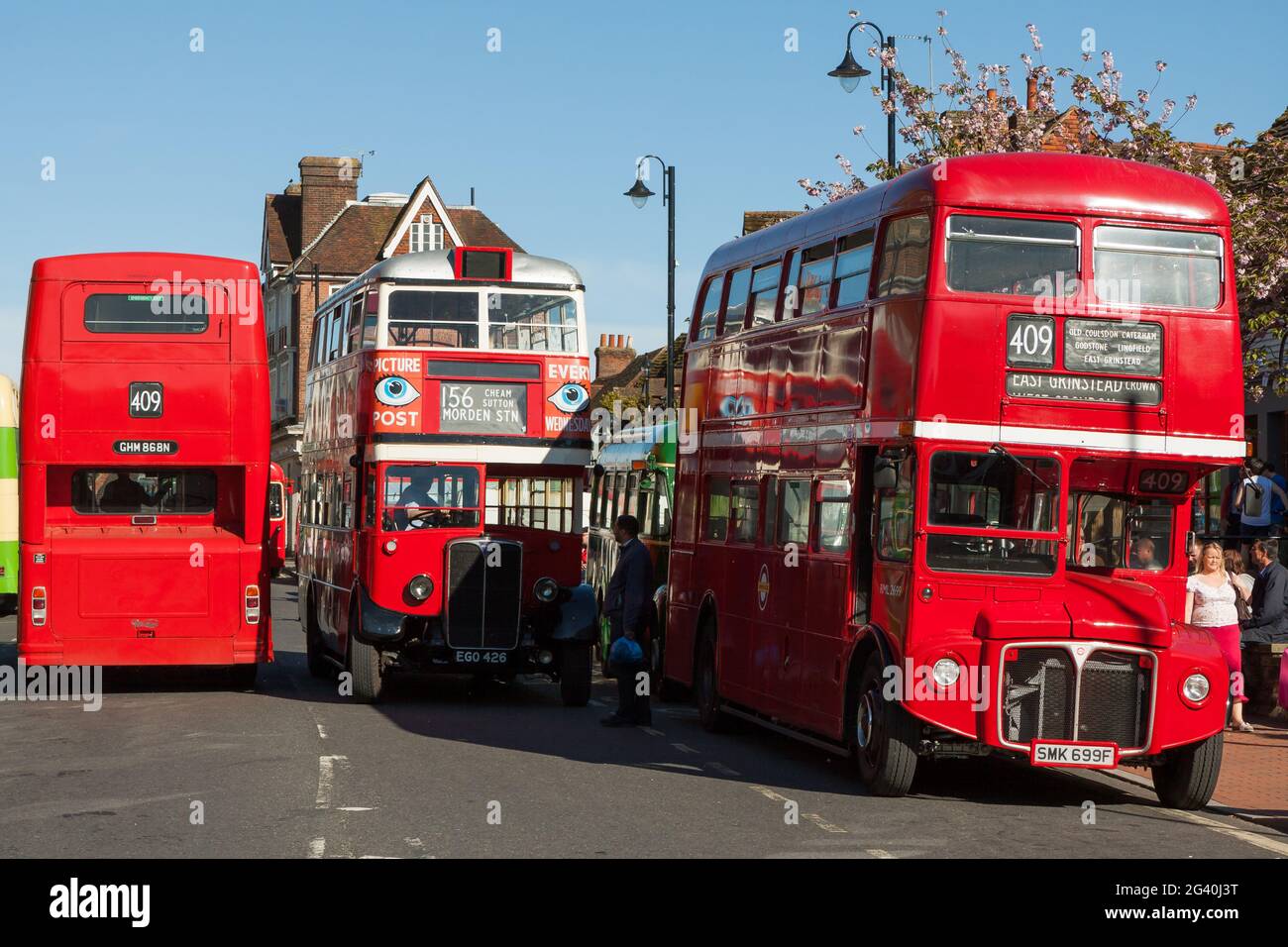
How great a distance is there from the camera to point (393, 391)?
63.8 feet

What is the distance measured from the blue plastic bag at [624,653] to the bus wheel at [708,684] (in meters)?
0.94

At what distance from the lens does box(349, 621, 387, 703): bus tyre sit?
19234mm

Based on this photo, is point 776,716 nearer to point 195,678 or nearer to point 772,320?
point 772,320

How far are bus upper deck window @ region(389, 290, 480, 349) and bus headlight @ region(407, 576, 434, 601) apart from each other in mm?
2459

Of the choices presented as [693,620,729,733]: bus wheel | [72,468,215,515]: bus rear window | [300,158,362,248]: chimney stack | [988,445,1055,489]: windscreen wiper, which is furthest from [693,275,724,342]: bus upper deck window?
[300,158,362,248]: chimney stack

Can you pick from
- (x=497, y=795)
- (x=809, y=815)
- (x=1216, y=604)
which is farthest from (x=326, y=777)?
(x=1216, y=604)

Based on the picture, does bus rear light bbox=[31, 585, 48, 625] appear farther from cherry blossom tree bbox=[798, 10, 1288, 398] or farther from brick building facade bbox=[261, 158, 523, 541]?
brick building facade bbox=[261, 158, 523, 541]

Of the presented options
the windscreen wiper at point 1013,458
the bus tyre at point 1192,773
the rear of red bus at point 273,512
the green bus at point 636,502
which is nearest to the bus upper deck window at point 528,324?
the green bus at point 636,502

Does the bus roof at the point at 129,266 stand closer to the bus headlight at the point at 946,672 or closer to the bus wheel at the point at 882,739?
the bus wheel at the point at 882,739

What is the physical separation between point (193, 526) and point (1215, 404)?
11333mm

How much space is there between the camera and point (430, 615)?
19156mm

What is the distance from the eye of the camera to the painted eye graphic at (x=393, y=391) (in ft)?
63.8
